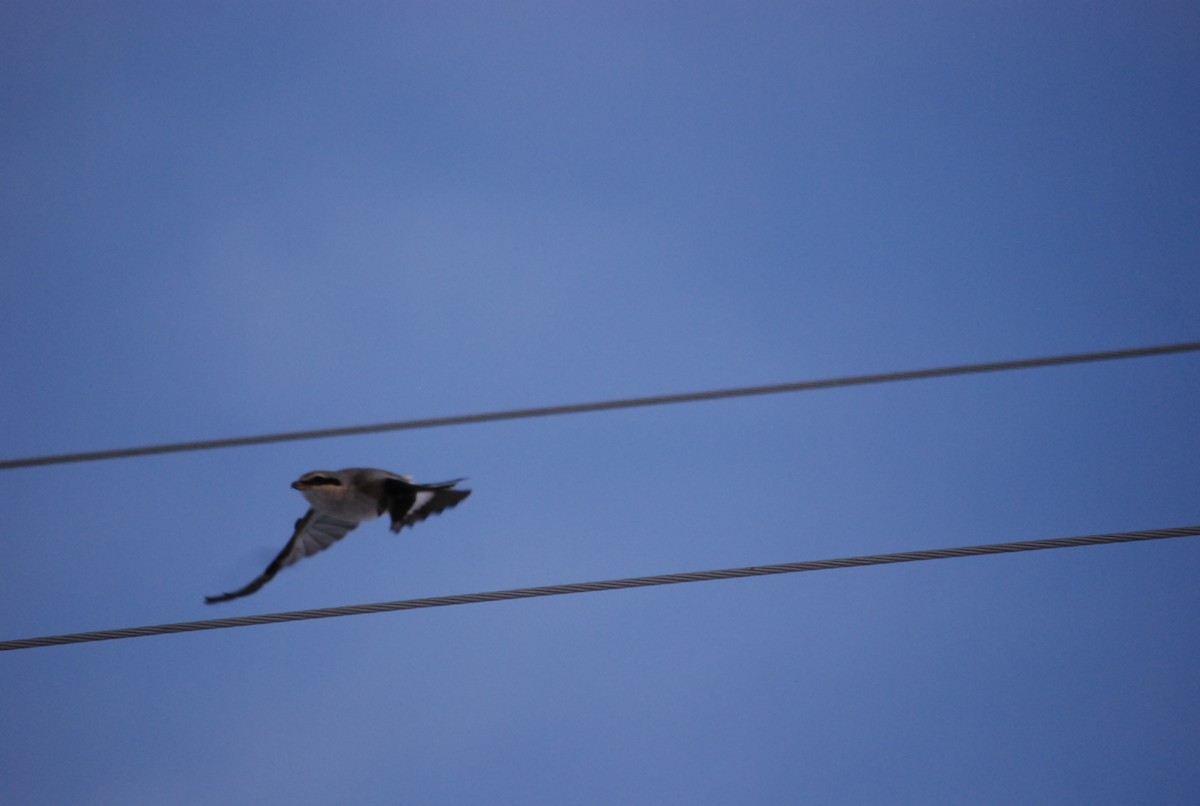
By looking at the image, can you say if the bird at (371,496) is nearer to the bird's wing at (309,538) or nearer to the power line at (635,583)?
the bird's wing at (309,538)

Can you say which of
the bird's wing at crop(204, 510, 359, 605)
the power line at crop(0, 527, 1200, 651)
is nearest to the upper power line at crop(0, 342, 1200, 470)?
the power line at crop(0, 527, 1200, 651)

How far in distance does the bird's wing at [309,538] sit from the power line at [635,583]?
185cm

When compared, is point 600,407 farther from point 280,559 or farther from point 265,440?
point 280,559

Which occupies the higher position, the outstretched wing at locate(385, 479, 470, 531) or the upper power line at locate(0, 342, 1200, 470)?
the upper power line at locate(0, 342, 1200, 470)

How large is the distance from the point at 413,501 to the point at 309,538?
2.56 ft

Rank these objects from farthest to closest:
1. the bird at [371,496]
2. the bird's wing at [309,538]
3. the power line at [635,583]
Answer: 1. the bird's wing at [309,538]
2. the bird at [371,496]
3. the power line at [635,583]

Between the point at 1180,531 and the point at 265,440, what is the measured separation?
3005 millimetres

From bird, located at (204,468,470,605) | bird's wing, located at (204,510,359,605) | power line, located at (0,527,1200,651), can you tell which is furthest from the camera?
bird's wing, located at (204,510,359,605)

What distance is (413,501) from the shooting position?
5129mm

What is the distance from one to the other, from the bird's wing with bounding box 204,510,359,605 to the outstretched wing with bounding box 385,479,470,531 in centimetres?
→ 43

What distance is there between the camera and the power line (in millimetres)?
3457

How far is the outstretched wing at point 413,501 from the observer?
201 inches

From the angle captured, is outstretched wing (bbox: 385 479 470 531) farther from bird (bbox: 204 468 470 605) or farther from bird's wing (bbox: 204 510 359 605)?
bird's wing (bbox: 204 510 359 605)

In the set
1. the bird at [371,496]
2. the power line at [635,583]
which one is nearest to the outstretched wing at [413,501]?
the bird at [371,496]
